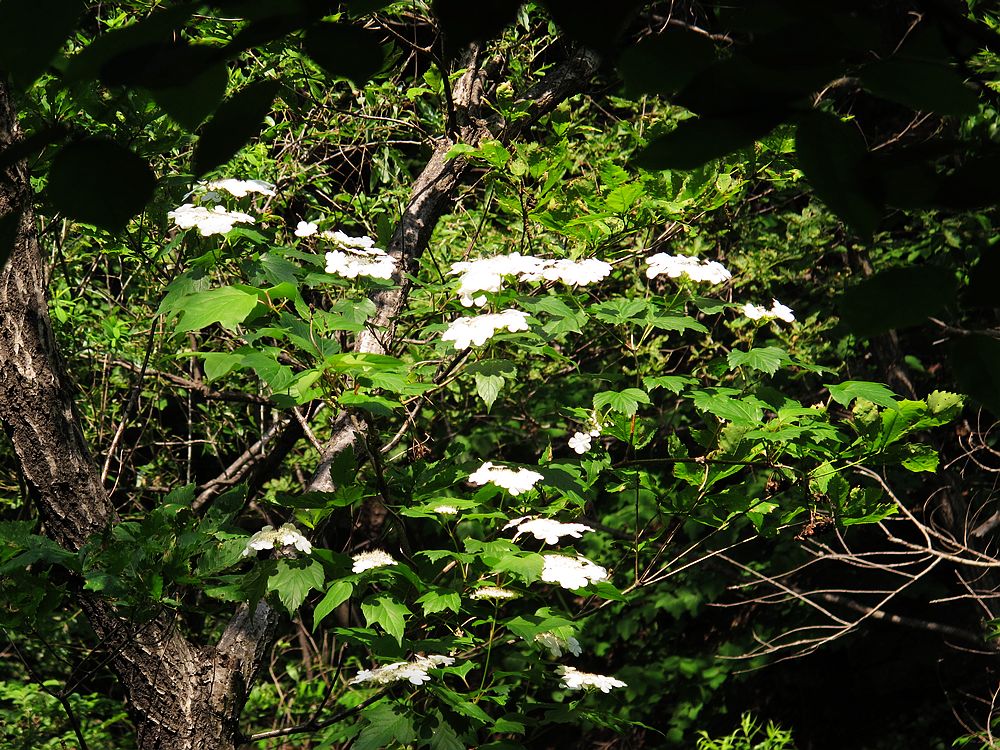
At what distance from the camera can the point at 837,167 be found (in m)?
0.50

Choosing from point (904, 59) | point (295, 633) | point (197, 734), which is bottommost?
point (295, 633)

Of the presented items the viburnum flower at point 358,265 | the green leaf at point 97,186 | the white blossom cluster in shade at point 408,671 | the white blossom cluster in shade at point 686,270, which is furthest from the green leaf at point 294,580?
the green leaf at point 97,186

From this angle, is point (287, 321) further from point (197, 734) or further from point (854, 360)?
point (854, 360)

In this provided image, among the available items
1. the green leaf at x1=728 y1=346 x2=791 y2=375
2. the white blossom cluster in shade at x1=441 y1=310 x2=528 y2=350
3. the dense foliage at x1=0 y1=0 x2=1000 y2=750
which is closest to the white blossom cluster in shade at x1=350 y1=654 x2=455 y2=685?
the dense foliage at x1=0 y1=0 x2=1000 y2=750

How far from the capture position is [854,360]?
12.9 ft

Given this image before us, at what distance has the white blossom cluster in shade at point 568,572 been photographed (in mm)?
1916

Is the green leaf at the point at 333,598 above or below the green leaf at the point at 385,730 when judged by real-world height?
above

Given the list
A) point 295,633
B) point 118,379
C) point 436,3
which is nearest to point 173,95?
point 436,3

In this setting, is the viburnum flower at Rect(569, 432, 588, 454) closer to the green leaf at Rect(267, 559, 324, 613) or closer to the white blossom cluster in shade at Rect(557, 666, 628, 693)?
the white blossom cluster in shade at Rect(557, 666, 628, 693)

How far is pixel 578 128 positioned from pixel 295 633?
9.77 ft

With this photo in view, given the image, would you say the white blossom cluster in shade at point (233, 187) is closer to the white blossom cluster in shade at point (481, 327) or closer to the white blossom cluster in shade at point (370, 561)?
the white blossom cluster in shade at point (481, 327)

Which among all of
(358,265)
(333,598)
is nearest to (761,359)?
(358,265)

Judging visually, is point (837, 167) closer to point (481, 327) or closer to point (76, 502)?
point (481, 327)

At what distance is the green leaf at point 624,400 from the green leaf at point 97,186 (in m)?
Result: 1.52
